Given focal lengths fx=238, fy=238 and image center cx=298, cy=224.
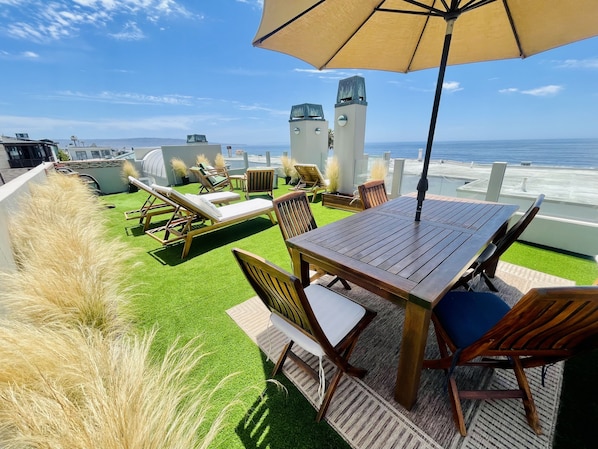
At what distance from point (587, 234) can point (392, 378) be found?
150 inches

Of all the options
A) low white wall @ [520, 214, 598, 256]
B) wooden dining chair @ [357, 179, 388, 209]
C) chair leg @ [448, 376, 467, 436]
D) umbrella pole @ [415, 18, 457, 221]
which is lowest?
chair leg @ [448, 376, 467, 436]

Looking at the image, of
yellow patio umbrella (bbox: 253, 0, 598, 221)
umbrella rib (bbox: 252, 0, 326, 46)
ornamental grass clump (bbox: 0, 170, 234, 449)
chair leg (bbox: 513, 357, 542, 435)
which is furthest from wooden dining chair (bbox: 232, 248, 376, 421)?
umbrella rib (bbox: 252, 0, 326, 46)

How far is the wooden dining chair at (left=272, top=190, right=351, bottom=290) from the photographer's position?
2.38 meters

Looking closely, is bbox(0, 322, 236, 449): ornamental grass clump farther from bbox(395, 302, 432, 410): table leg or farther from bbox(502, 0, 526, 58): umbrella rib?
bbox(502, 0, 526, 58): umbrella rib

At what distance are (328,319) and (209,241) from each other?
10.6 feet

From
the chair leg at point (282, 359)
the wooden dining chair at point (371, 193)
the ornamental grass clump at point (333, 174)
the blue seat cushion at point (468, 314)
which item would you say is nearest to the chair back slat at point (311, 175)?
the ornamental grass clump at point (333, 174)

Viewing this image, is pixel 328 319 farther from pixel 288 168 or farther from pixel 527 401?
pixel 288 168

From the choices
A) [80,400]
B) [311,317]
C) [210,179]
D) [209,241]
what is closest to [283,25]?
[311,317]

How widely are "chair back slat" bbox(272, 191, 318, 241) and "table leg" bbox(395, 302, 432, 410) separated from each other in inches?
51.2

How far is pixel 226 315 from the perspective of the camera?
2398mm

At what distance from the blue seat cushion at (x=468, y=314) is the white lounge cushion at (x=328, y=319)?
547 mm

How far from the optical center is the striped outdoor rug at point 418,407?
1.36 meters

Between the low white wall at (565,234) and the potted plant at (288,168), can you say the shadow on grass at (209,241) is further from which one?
the low white wall at (565,234)

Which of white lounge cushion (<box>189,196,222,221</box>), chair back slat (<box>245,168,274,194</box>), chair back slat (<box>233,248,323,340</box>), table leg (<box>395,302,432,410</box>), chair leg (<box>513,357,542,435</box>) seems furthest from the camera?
chair back slat (<box>245,168,274,194</box>)
